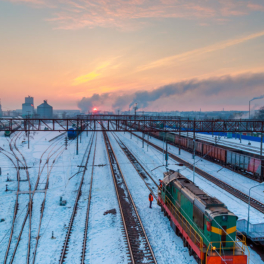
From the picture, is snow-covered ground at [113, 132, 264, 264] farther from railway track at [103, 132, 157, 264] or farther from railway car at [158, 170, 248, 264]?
railway car at [158, 170, 248, 264]

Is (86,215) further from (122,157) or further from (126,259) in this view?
(122,157)

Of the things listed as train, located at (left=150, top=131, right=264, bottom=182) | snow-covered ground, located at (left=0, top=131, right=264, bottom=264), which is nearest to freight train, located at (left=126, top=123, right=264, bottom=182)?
train, located at (left=150, top=131, right=264, bottom=182)

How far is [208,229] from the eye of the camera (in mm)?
10984

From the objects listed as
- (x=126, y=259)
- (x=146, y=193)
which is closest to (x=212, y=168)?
(x=146, y=193)

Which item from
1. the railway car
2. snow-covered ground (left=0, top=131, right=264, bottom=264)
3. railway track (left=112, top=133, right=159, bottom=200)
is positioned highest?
the railway car

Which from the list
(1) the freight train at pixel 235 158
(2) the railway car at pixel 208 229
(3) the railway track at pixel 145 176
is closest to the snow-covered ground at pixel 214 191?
(3) the railway track at pixel 145 176

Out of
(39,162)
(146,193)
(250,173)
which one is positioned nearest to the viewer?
(146,193)

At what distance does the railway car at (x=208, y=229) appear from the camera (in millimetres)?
10766

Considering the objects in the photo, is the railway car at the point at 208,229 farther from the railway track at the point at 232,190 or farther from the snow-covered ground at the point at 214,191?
the railway track at the point at 232,190

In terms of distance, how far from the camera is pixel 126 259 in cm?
1247

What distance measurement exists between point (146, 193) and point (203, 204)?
11856 millimetres

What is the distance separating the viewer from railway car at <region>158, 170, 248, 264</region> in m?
10.8

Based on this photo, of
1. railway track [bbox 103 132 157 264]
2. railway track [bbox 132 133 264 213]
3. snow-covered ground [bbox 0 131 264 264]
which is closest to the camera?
railway track [bbox 103 132 157 264]

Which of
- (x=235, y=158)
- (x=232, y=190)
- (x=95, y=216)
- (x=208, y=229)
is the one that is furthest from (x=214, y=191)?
(x=208, y=229)
